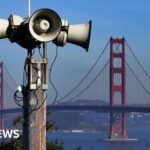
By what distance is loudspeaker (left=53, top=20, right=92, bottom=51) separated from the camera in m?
3.58

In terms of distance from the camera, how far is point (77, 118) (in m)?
96.1

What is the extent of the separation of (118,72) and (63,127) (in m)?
29.3

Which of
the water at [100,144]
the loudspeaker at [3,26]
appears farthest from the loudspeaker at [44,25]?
the water at [100,144]

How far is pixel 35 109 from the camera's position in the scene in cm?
345

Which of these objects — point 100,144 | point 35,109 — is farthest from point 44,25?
point 100,144

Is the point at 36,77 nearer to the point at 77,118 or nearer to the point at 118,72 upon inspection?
the point at 118,72

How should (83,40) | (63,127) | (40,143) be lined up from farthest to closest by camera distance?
(63,127) < (83,40) < (40,143)

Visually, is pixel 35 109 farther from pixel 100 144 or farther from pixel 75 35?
pixel 100 144

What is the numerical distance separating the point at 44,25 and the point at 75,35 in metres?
0.20

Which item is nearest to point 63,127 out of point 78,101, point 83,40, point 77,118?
point 77,118

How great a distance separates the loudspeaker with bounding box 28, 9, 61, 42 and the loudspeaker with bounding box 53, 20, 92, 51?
59 mm

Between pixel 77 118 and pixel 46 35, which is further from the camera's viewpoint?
pixel 77 118

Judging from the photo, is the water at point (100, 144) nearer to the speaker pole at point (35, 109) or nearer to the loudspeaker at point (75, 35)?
the loudspeaker at point (75, 35)

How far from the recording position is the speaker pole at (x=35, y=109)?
11.2 ft
